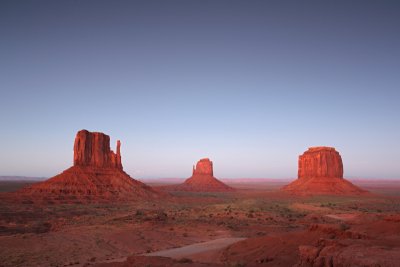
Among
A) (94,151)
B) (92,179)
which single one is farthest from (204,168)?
(92,179)

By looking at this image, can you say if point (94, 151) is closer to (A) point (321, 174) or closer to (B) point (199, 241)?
(B) point (199, 241)

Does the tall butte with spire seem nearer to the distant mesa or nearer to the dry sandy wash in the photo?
the dry sandy wash

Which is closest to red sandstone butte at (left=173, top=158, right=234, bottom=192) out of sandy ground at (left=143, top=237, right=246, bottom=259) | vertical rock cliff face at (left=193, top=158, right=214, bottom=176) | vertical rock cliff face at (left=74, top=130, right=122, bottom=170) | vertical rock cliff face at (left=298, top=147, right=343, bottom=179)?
vertical rock cliff face at (left=193, top=158, right=214, bottom=176)

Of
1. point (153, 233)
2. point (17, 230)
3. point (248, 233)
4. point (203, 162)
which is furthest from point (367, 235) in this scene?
point (203, 162)

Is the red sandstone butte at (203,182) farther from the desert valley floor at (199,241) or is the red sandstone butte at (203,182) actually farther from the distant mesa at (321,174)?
the desert valley floor at (199,241)

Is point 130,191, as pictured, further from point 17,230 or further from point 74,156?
point 17,230

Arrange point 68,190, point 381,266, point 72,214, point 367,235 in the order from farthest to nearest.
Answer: point 68,190, point 72,214, point 367,235, point 381,266
